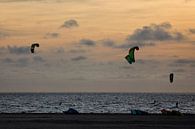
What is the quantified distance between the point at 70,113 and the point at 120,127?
27392mm

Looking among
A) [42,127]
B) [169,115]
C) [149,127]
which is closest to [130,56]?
[149,127]

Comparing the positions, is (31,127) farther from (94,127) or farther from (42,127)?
(94,127)

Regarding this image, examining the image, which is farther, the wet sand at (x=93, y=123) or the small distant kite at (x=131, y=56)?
the small distant kite at (x=131, y=56)

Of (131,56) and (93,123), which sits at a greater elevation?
(131,56)

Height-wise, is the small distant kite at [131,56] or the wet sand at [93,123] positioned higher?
the small distant kite at [131,56]

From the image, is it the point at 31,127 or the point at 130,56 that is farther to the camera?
the point at 130,56

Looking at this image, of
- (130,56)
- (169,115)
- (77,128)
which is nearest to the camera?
(77,128)

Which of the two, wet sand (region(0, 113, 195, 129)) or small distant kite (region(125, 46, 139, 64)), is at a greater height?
small distant kite (region(125, 46, 139, 64))

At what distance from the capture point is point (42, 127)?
50.2 metres

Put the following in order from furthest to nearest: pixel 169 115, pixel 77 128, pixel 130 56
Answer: pixel 169 115
pixel 130 56
pixel 77 128

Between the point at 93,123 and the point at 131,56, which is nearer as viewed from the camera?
the point at 93,123

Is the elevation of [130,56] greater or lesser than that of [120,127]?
greater

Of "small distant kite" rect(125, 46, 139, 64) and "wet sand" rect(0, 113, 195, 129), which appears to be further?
"small distant kite" rect(125, 46, 139, 64)

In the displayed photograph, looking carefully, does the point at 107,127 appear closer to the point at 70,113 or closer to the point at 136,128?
the point at 136,128
